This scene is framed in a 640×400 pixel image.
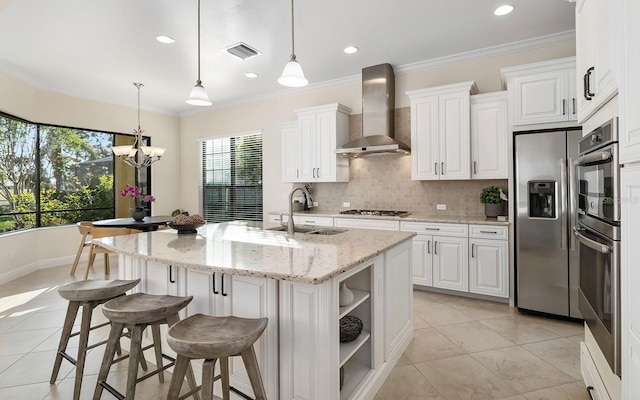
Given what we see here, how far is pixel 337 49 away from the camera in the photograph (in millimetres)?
4000

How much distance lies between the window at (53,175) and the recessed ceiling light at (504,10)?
6244 mm

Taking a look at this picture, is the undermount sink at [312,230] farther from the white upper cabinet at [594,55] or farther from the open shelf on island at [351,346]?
the white upper cabinet at [594,55]

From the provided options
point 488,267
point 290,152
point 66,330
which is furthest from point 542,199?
point 66,330

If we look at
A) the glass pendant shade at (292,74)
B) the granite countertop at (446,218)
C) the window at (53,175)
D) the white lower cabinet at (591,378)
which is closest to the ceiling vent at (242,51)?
the glass pendant shade at (292,74)

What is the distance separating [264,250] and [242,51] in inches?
114

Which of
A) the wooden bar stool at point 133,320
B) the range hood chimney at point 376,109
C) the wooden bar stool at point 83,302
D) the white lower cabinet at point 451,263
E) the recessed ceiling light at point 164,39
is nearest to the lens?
the wooden bar stool at point 133,320

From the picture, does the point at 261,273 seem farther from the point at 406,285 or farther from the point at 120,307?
the point at 406,285

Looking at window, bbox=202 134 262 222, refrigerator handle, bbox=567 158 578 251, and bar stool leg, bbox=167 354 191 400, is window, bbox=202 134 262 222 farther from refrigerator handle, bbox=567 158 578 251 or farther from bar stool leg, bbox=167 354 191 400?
bar stool leg, bbox=167 354 191 400

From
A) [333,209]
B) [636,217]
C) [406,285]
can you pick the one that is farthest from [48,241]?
[636,217]

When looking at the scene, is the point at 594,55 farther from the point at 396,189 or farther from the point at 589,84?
the point at 396,189

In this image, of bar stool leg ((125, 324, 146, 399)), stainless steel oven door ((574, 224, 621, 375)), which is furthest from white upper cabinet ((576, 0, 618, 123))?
bar stool leg ((125, 324, 146, 399))

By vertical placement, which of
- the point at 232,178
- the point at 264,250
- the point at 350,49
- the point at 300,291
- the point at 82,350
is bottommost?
the point at 82,350

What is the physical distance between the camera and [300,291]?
1.66m

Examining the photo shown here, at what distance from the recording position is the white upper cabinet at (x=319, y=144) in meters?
4.78
